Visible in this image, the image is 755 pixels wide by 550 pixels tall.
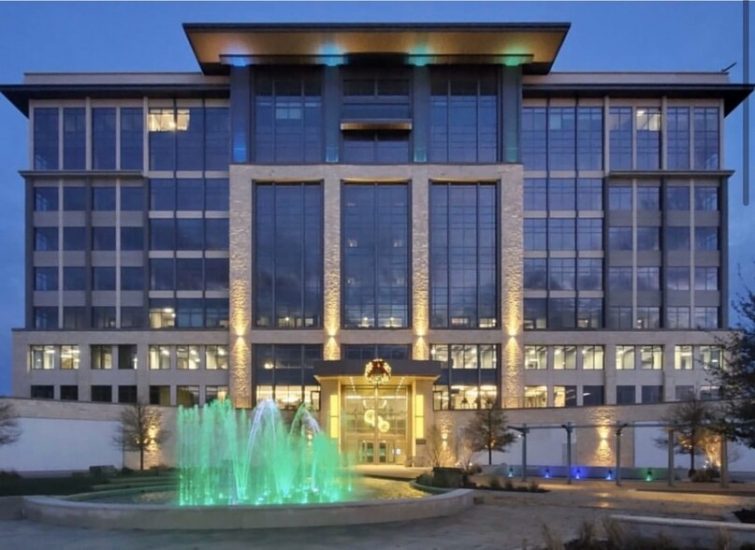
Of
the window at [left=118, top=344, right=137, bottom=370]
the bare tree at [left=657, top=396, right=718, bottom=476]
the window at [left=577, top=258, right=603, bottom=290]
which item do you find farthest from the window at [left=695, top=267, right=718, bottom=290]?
the window at [left=118, top=344, right=137, bottom=370]

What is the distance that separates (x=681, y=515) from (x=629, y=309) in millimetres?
36752

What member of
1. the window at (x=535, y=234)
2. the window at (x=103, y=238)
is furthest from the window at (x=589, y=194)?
the window at (x=103, y=238)

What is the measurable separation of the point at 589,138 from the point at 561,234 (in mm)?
7457

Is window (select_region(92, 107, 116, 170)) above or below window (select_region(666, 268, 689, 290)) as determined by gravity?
above

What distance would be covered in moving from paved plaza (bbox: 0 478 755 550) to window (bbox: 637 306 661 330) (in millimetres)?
32686

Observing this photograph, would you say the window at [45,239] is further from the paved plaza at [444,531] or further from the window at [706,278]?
the window at [706,278]

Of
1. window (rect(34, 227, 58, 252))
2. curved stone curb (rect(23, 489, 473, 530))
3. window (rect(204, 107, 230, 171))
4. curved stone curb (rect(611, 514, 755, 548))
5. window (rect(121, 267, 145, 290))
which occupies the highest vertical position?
window (rect(204, 107, 230, 171))

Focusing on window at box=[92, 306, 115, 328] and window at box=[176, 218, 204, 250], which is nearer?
window at box=[92, 306, 115, 328]

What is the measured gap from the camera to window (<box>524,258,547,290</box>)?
54.1 meters

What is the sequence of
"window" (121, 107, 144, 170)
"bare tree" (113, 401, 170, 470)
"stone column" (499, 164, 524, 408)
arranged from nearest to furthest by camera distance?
"bare tree" (113, 401, 170, 470) → "stone column" (499, 164, 524, 408) → "window" (121, 107, 144, 170)

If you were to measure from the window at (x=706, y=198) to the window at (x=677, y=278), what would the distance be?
4.72 meters

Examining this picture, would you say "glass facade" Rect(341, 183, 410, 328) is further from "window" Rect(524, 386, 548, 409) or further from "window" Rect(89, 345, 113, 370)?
"window" Rect(89, 345, 113, 370)

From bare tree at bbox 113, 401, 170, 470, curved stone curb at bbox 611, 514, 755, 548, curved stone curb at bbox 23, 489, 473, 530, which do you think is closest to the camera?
curved stone curb at bbox 611, 514, 755, 548

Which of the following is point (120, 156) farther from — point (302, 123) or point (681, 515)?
point (681, 515)
